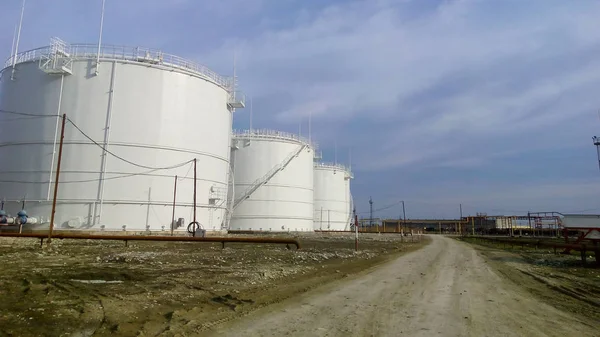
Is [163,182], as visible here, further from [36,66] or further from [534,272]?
[534,272]

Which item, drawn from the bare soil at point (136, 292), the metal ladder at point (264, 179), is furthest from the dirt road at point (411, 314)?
the metal ladder at point (264, 179)

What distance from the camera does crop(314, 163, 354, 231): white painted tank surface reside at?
7325cm

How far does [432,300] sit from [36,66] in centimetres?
3619

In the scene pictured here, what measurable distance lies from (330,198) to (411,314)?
224ft

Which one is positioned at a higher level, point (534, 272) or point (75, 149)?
point (75, 149)

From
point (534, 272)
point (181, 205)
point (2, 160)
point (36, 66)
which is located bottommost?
point (534, 272)

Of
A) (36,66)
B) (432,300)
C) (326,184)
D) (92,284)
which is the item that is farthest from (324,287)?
(326,184)

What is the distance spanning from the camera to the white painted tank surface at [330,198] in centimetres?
7325

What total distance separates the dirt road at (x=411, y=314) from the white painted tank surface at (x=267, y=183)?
43060mm

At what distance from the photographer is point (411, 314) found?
21.8 ft

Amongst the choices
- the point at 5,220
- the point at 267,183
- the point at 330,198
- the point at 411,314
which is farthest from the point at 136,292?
the point at 330,198

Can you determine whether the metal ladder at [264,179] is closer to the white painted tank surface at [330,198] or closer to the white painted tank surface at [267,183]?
the white painted tank surface at [267,183]

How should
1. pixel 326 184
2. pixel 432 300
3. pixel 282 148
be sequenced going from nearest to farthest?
pixel 432 300
pixel 282 148
pixel 326 184

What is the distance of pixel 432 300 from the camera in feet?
26.1
